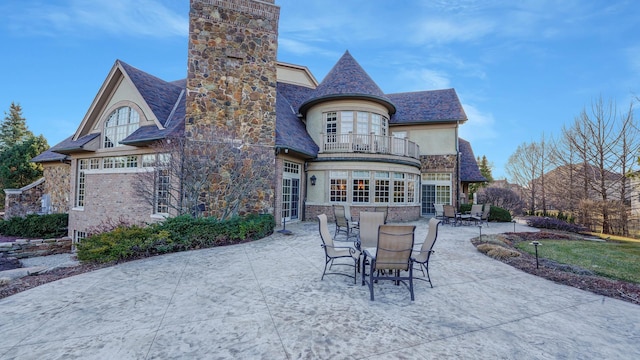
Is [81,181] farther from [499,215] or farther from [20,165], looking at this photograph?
[499,215]

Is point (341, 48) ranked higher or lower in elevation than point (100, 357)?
higher

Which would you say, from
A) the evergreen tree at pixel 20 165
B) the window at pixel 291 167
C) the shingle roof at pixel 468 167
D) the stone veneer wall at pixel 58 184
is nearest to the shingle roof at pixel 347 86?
the window at pixel 291 167

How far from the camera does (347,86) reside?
14828mm

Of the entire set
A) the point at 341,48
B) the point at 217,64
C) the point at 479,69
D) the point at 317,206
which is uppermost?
the point at 341,48

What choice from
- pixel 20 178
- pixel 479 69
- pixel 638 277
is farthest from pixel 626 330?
pixel 20 178

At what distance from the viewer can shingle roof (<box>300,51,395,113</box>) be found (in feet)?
47.9

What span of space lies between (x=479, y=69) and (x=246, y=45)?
46.0 feet

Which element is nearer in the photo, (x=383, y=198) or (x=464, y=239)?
(x=464, y=239)

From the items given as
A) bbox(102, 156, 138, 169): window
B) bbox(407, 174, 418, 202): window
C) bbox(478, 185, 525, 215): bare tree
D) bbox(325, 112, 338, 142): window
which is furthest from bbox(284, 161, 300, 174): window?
bbox(478, 185, 525, 215): bare tree

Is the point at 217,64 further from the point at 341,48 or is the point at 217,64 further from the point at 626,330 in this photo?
the point at 626,330

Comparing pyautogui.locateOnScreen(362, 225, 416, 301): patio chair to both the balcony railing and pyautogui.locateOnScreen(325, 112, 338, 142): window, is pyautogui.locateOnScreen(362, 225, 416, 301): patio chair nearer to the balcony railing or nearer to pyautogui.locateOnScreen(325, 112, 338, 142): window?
the balcony railing

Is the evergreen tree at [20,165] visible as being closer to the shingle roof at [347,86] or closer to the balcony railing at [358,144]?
the shingle roof at [347,86]

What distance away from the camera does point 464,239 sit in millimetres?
9828

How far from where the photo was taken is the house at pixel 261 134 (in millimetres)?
10844
